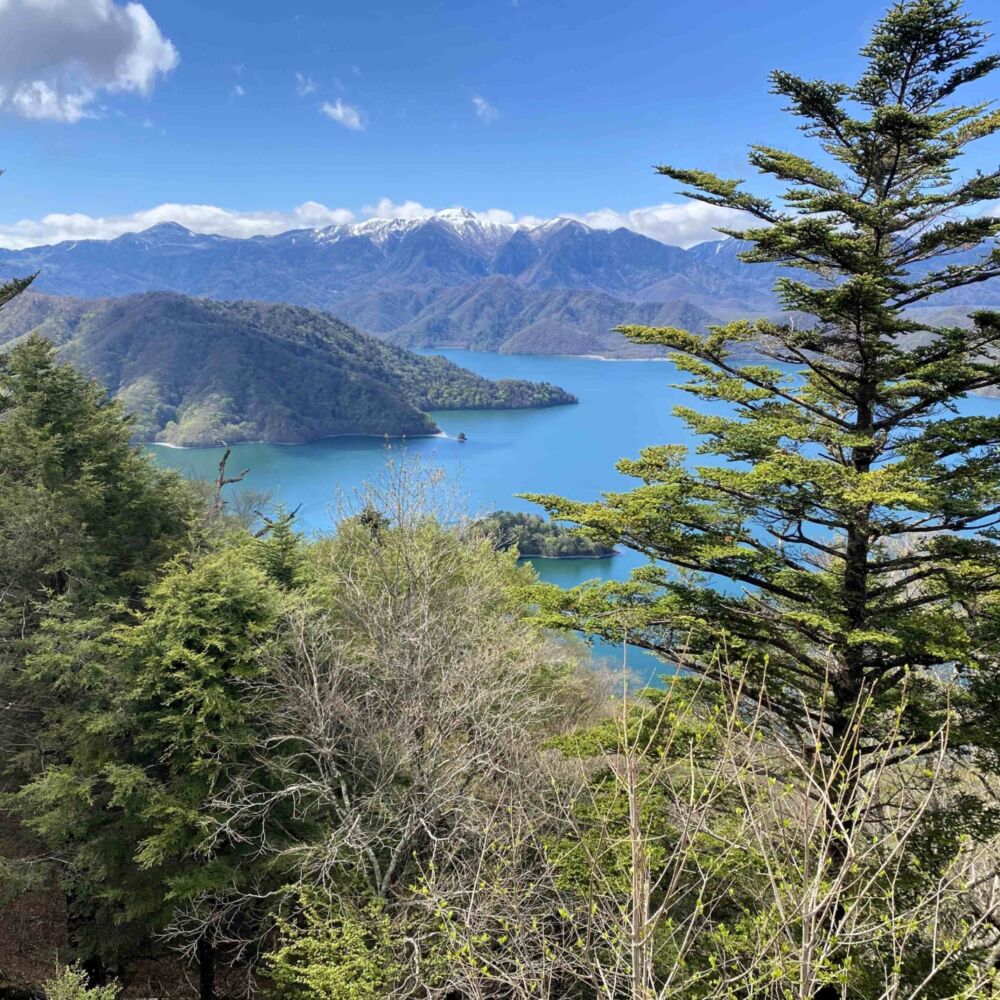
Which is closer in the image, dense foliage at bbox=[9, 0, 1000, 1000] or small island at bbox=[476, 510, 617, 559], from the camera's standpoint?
dense foliage at bbox=[9, 0, 1000, 1000]

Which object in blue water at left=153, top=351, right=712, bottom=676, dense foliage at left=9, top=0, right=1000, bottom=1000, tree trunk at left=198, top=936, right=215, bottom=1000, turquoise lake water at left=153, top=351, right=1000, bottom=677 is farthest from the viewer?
turquoise lake water at left=153, top=351, right=1000, bottom=677

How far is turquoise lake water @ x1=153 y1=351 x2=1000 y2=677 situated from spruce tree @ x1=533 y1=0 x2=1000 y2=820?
24702 millimetres

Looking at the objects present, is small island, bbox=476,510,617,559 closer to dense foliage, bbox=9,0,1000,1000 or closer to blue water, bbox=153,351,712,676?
blue water, bbox=153,351,712,676

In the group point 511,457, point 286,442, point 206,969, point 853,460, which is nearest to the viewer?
point 853,460

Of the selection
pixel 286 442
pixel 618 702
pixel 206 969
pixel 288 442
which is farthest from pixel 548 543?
pixel 286 442

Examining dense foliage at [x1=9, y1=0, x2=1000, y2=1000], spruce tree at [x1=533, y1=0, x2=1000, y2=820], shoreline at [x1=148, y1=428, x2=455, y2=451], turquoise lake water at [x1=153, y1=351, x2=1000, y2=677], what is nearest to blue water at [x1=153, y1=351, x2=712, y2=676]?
turquoise lake water at [x1=153, y1=351, x2=1000, y2=677]

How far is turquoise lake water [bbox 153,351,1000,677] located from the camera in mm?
52375

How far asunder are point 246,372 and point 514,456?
51324mm

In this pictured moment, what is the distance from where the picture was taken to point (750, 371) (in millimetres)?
6562

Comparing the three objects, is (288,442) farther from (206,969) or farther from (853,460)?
(853,460)

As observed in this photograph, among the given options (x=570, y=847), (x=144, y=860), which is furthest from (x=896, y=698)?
(x=144, y=860)

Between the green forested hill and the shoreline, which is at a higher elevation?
the green forested hill

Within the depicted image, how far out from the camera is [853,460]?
5.90 meters

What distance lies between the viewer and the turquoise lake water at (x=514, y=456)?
52375 mm
